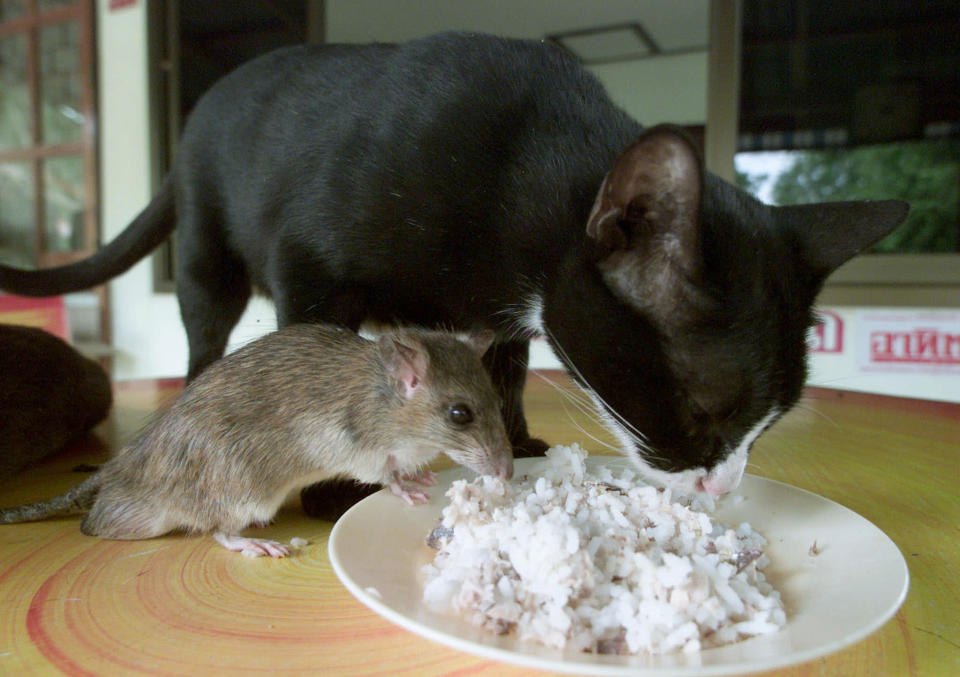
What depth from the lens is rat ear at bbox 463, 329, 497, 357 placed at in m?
0.96

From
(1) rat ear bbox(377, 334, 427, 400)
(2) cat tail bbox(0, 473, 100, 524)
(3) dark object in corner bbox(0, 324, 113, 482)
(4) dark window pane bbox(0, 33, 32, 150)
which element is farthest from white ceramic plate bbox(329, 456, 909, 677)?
(4) dark window pane bbox(0, 33, 32, 150)

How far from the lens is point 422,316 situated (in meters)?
1.05

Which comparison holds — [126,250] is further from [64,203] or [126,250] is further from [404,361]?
[64,203]

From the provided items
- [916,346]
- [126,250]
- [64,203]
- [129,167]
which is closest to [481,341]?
[126,250]

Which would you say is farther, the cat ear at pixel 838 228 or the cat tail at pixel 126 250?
the cat tail at pixel 126 250

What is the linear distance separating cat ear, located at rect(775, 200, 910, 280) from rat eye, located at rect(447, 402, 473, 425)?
435mm

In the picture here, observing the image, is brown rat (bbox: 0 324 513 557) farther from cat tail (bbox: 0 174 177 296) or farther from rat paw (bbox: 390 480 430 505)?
cat tail (bbox: 0 174 177 296)

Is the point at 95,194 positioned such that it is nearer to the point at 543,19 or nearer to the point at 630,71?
the point at 543,19

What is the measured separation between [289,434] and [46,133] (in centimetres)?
400

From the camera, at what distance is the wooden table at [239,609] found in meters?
0.57

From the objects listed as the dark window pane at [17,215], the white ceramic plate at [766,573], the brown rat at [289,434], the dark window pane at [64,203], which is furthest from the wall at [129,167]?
the white ceramic plate at [766,573]

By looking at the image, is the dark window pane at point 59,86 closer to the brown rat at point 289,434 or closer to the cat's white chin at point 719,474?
the brown rat at point 289,434

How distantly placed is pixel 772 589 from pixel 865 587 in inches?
3.3

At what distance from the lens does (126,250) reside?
155 centimetres
